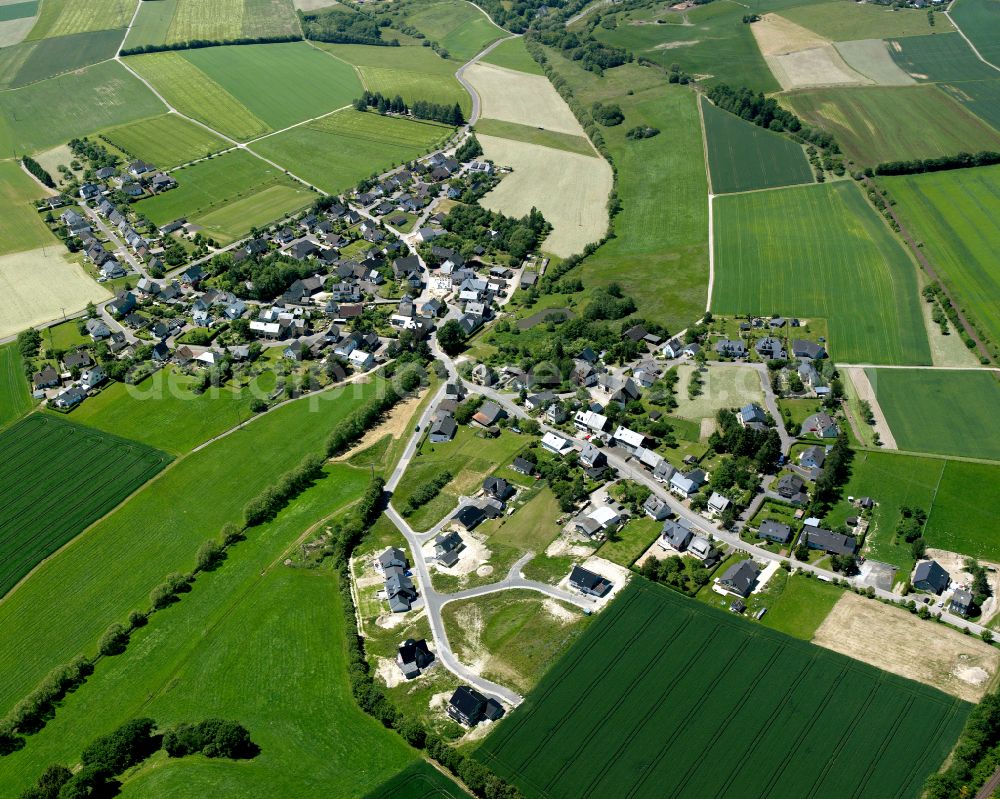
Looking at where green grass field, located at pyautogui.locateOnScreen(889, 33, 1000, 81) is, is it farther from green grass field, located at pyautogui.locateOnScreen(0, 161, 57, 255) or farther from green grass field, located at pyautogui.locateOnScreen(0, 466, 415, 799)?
green grass field, located at pyautogui.locateOnScreen(0, 161, 57, 255)

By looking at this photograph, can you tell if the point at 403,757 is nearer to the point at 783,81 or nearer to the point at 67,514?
the point at 67,514

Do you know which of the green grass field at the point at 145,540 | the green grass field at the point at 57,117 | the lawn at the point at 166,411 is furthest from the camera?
the green grass field at the point at 57,117

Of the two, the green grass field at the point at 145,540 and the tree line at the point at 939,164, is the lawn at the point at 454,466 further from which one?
the tree line at the point at 939,164

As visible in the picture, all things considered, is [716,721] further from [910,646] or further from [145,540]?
[145,540]

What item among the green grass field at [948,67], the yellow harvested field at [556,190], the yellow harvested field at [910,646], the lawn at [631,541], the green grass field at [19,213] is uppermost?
the green grass field at [948,67]

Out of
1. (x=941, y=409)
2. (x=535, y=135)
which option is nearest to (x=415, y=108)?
(x=535, y=135)

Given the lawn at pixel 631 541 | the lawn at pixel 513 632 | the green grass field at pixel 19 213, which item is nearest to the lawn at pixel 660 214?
the lawn at pixel 631 541
